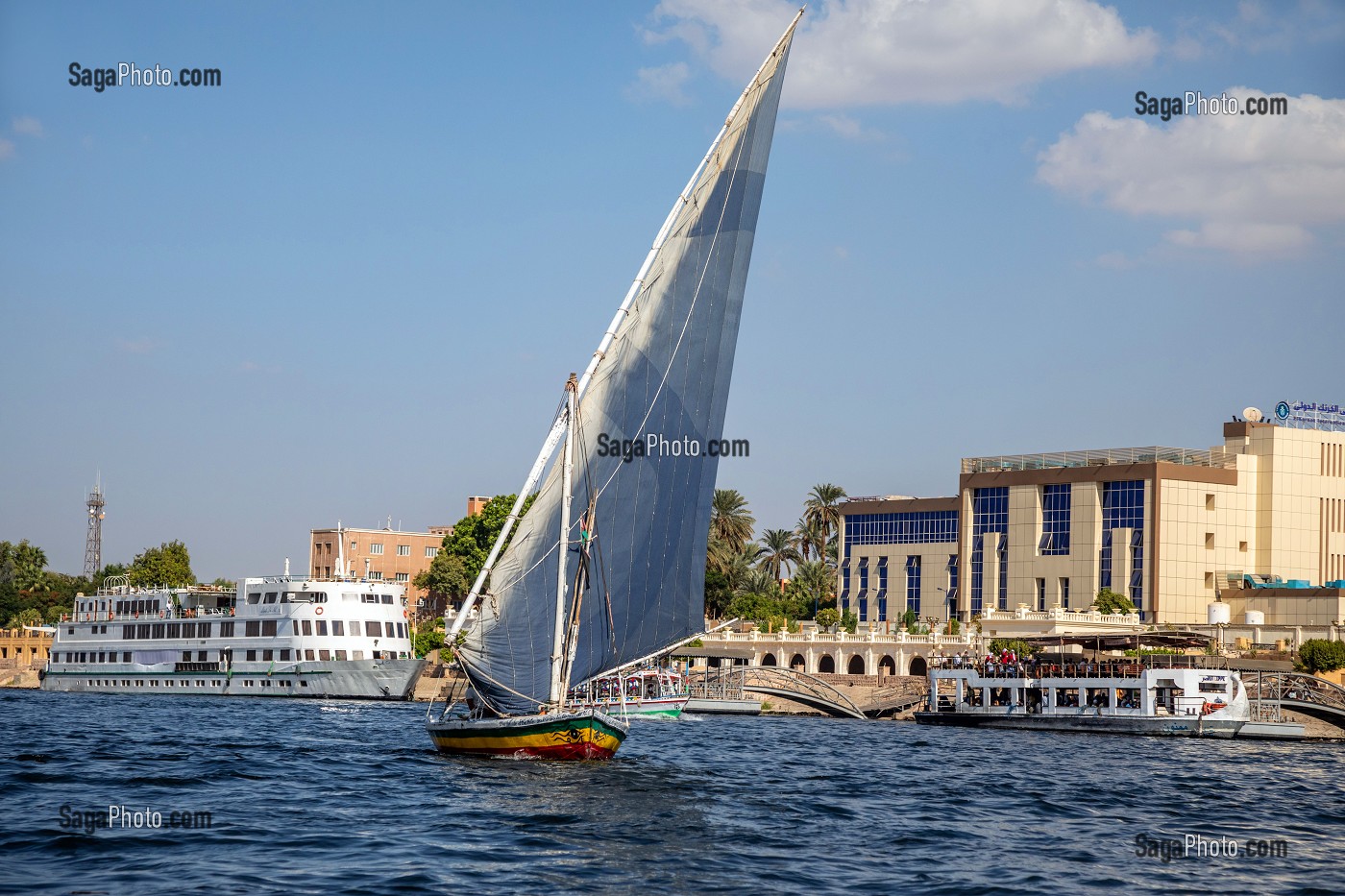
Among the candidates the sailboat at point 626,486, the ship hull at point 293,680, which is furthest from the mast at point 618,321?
the ship hull at point 293,680

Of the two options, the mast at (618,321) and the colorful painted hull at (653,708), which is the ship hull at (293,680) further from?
the mast at (618,321)

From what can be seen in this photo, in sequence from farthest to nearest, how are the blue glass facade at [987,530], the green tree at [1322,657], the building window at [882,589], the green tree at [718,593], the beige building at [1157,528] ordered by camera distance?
the green tree at [718,593]
the building window at [882,589]
the blue glass facade at [987,530]
the beige building at [1157,528]
the green tree at [1322,657]

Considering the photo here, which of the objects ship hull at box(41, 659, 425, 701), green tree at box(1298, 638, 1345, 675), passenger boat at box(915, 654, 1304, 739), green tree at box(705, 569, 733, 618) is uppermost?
green tree at box(705, 569, 733, 618)

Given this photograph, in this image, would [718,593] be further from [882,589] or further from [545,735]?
[545,735]

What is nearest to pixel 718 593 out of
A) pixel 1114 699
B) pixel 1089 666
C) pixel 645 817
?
pixel 1089 666

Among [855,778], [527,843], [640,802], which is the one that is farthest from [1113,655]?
[527,843]

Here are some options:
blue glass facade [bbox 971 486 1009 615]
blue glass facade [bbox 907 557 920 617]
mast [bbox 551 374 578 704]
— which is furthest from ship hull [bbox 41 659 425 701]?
mast [bbox 551 374 578 704]

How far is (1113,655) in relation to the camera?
91.1 metres

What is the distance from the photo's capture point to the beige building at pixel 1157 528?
122000 mm

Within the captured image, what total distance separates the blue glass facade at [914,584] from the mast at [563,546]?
314ft

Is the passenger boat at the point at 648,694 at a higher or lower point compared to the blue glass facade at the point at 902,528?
lower

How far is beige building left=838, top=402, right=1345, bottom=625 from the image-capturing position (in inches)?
4803

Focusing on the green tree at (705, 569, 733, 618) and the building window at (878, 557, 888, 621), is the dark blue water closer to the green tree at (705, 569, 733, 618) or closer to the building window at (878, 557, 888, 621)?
the building window at (878, 557, 888, 621)

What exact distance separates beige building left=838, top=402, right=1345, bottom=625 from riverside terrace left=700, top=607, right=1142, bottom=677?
221 inches
